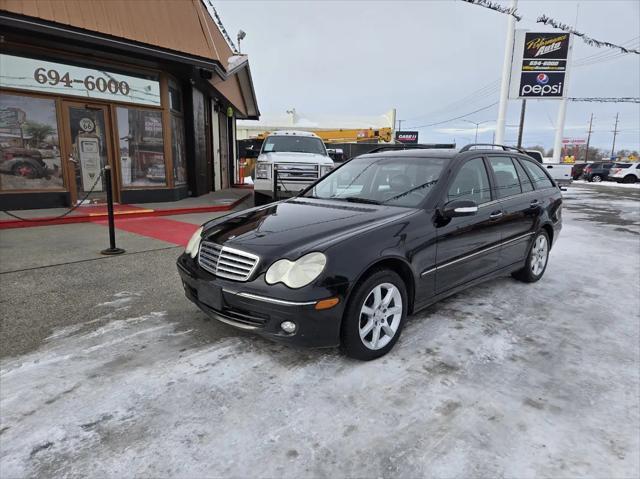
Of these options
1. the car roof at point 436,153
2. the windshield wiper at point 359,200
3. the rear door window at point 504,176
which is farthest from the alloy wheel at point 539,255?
the windshield wiper at point 359,200

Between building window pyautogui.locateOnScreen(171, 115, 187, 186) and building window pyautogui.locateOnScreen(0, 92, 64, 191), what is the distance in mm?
2739

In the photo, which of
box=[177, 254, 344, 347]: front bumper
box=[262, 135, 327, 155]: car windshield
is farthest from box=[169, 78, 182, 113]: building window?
box=[177, 254, 344, 347]: front bumper

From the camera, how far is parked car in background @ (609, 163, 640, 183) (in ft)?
101

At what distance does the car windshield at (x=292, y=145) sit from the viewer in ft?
35.6

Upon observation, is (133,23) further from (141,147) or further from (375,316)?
(375,316)

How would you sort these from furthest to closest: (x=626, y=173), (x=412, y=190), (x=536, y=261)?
(x=626, y=173) → (x=536, y=261) → (x=412, y=190)

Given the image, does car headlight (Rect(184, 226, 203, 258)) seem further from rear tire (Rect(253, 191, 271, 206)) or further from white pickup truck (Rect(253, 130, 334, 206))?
rear tire (Rect(253, 191, 271, 206))

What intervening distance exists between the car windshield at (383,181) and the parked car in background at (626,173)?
113 ft

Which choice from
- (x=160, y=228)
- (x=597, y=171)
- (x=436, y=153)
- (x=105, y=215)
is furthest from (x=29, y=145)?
(x=597, y=171)

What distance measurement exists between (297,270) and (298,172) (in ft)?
23.0

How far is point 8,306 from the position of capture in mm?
3959

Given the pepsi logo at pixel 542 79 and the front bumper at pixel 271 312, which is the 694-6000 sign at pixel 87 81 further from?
the pepsi logo at pixel 542 79

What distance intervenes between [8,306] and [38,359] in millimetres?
1313

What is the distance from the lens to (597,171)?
1356 inches
